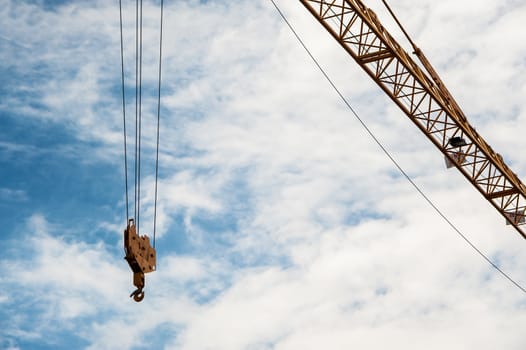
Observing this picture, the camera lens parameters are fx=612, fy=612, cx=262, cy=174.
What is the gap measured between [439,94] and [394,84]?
2.71 meters

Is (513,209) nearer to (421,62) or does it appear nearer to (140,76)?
(421,62)

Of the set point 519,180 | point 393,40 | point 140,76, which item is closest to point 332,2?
point 393,40

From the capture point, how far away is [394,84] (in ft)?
93.0

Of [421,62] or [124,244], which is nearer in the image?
[124,244]

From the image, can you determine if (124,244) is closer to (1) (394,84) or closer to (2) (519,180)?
(1) (394,84)

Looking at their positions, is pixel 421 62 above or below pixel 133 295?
above

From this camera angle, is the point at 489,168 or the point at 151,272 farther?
the point at 489,168

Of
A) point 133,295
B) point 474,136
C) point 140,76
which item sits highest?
point 474,136

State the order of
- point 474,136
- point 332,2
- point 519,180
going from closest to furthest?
point 332,2
point 474,136
point 519,180

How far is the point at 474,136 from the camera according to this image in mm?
30641

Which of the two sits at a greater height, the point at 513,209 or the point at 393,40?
the point at 393,40

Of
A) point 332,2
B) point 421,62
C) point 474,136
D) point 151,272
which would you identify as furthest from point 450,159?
point 151,272

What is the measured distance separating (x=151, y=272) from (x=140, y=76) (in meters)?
7.66

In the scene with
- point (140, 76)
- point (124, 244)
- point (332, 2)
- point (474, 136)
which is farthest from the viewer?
point (474, 136)
